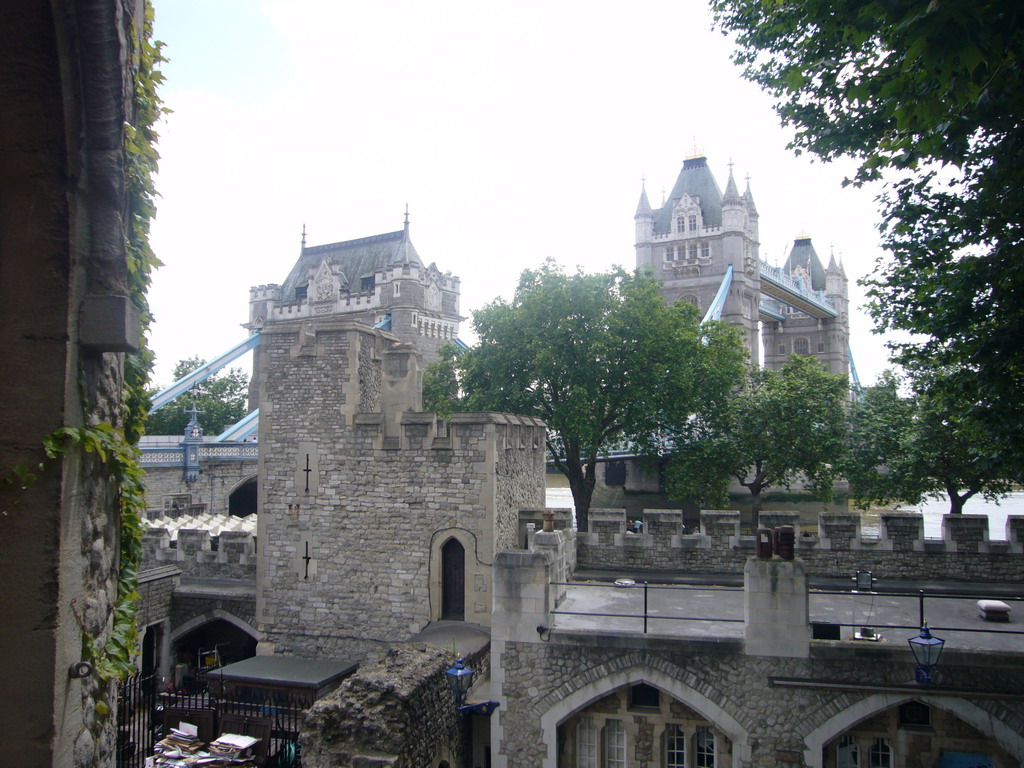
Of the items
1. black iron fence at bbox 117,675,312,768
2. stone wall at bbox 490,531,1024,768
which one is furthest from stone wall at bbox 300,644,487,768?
stone wall at bbox 490,531,1024,768

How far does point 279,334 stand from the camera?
48.0ft

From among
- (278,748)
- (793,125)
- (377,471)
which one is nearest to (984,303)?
(793,125)

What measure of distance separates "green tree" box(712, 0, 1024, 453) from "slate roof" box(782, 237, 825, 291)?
307 ft

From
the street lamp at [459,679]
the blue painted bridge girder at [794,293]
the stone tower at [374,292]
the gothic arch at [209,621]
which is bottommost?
the gothic arch at [209,621]

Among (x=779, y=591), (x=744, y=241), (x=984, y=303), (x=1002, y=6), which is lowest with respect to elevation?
(x=779, y=591)

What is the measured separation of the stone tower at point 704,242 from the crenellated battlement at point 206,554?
2128 inches

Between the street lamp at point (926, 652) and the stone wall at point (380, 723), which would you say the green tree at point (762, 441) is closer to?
the street lamp at point (926, 652)

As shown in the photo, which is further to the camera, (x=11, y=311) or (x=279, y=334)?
(x=279, y=334)

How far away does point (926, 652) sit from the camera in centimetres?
894

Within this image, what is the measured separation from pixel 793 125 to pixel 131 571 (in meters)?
10.0

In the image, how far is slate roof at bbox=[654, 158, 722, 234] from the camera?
69.4 m

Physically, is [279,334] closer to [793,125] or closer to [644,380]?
[793,125]

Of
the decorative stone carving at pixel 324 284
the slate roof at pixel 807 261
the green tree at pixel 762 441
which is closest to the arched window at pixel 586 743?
the green tree at pixel 762 441

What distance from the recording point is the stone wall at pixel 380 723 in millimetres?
8906
